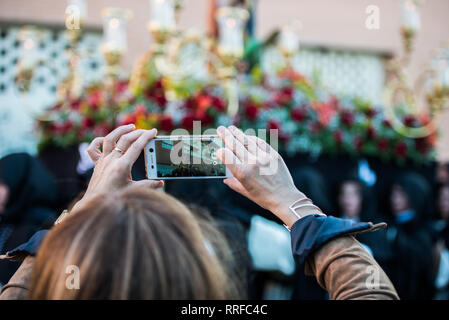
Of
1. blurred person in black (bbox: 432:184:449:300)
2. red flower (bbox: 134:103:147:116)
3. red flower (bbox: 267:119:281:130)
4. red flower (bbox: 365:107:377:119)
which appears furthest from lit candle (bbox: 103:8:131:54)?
blurred person in black (bbox: 432:184:449:300)

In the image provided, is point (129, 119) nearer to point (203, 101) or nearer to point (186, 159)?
point (203, 101)

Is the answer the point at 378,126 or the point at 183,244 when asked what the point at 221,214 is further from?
the point at 378,126

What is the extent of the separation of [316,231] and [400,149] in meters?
3.33

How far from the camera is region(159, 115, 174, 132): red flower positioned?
123 inches

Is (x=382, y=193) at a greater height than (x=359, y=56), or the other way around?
(x=359, y=56)

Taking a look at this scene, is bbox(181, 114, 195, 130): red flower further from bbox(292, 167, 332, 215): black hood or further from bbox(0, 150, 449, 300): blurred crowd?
bbox(292, 167, 332, 215): black hood

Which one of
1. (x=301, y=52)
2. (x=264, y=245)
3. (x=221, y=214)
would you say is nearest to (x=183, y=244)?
(x=221, y=214)

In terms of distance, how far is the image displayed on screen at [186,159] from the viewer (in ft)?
4.16

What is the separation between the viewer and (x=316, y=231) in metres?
1.01

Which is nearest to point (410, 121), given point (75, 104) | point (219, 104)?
point (219, 104)

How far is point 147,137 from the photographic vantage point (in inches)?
45.3

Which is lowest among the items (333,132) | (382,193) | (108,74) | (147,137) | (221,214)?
(382,193)

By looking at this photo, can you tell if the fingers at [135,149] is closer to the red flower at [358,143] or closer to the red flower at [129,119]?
the red flower at [129,119]

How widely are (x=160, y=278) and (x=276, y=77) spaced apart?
333 cm
